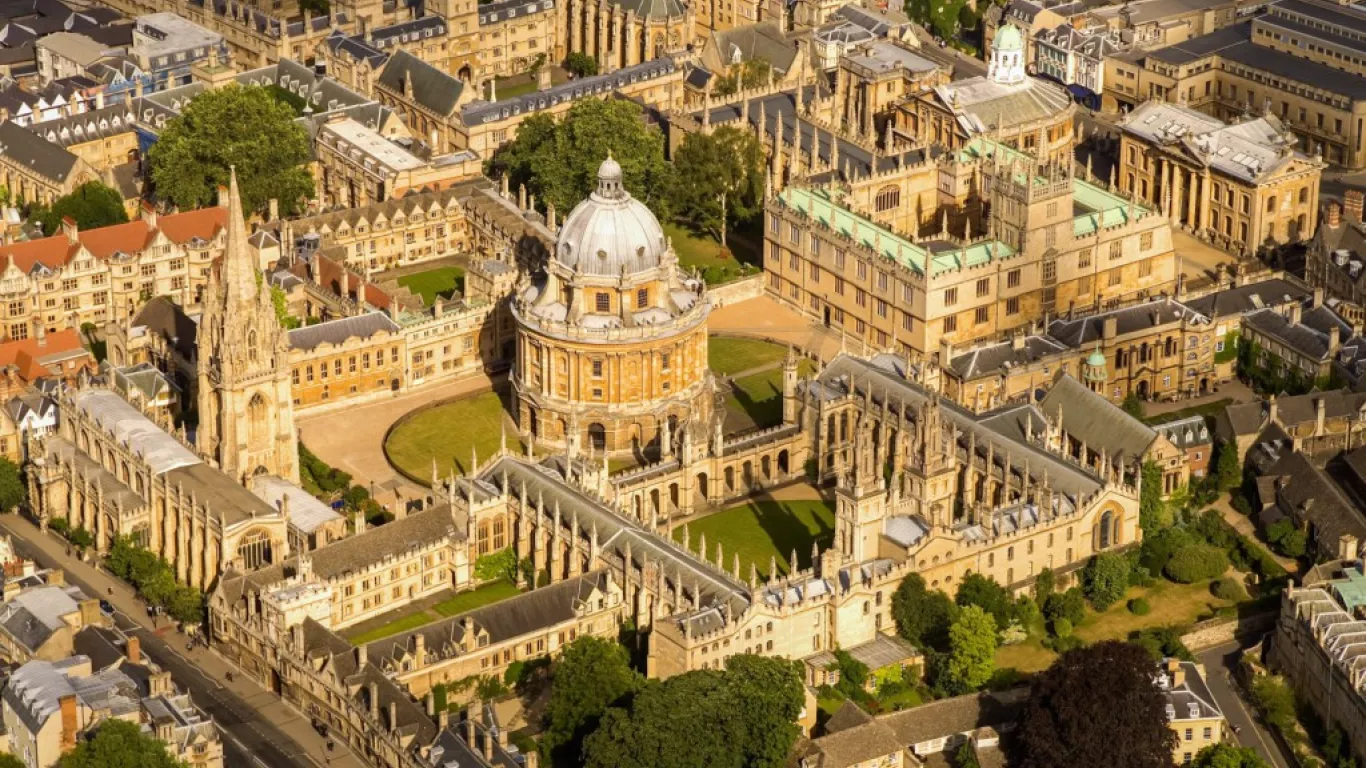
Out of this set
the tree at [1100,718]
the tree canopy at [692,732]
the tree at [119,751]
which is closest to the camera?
the tree at [119,751]

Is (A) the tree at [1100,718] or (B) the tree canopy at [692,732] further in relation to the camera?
(B) the tree canopy at [692,732]

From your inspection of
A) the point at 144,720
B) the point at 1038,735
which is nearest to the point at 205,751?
the point at 144,720

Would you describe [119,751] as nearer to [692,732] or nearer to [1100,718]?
[692,732]

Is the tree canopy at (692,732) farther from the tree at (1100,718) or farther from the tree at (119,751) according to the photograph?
the tree at (119,751)

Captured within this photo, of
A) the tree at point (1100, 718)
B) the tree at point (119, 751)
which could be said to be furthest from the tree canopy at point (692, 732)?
the tree at point (119, 751)

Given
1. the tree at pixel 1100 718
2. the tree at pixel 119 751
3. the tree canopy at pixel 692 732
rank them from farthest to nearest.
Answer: the tree canopy at pixel 692 732 < the tree at pixel 1100 718 < the tree at pixel 119 751

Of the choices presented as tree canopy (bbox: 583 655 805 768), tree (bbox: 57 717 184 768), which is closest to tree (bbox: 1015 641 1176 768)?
tree canopy (bbox: 583 655 805 768)
